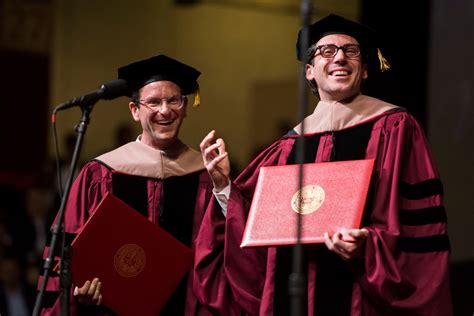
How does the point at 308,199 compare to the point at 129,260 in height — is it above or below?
above

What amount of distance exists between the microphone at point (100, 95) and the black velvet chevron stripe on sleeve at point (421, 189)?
47.6 inches

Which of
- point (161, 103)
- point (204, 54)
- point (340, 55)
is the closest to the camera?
point (340, 55)

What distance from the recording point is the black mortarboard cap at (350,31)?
5.11 meters

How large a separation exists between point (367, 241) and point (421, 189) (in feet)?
1.16

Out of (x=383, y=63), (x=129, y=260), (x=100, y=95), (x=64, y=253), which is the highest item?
(x=383, y=63)

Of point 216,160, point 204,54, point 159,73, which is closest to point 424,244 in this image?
point 216,160

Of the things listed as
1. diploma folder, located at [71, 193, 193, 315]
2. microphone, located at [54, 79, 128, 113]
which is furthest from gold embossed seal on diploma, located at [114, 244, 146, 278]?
microphone, located at [54, 79, 128, 113]

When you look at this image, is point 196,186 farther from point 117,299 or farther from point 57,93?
point 57,93

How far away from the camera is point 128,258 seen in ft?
17.4

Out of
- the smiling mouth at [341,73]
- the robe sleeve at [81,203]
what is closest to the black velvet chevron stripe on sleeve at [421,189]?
the smiling mouth at [341,73]

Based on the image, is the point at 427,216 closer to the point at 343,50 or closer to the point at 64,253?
the point at 343,50

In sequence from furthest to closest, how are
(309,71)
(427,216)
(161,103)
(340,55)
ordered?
(161,103) → (309,71) → (340,55) → (427,216)

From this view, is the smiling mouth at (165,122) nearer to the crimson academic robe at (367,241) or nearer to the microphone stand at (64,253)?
the crimson academic robe at (367,241)

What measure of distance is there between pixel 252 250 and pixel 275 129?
5.78m
